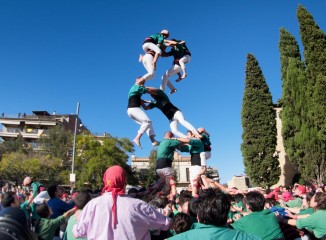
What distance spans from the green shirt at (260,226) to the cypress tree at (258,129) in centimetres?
2941

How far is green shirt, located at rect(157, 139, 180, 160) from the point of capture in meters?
9.31

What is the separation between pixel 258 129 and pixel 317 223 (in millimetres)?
30215

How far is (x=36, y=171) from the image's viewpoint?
47.3 meters

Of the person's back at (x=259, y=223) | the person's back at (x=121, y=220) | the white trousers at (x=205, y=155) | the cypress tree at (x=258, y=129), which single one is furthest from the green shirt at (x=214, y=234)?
the cypress tree at (x=258, y=129)

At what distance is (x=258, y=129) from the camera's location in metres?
34.0

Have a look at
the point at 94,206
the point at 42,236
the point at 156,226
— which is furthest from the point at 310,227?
the point at 42,236

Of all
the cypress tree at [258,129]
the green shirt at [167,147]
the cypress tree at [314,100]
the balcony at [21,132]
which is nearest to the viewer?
the green shirt at [167,147]

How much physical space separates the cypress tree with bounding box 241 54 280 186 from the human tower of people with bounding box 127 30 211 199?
24066 mm

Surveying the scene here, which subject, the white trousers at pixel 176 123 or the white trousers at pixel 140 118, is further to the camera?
the white trousers at pixel 176 123

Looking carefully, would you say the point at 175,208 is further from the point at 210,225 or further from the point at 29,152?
the point at 29,152

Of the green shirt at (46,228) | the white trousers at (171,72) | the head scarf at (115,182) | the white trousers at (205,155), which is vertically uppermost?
the white trousers at (171,72)

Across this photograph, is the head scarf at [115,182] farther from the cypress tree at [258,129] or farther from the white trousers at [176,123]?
the cypress tree at [258,129]

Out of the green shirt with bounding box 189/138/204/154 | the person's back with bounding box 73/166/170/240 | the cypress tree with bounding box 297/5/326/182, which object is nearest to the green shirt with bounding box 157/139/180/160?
the green shirt with bounding box 189/138/204/154

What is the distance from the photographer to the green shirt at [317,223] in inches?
180
